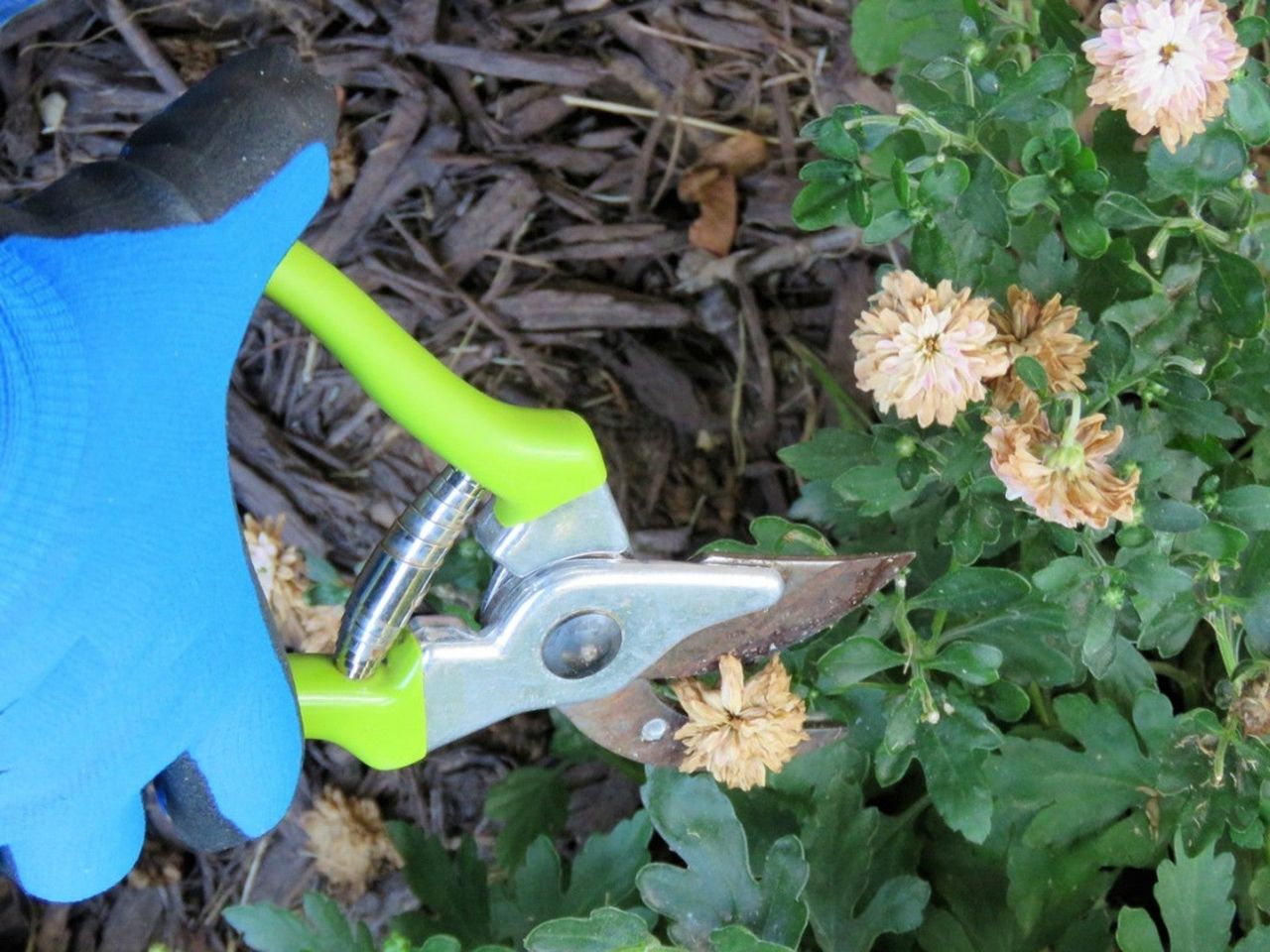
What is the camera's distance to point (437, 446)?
3.19 ft

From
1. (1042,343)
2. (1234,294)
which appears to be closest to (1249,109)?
(1234,294)

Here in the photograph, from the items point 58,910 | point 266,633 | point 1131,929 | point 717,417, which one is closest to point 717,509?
point 717,417

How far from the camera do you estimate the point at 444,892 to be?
1.54 m

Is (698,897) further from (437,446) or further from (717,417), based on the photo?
(717,417)

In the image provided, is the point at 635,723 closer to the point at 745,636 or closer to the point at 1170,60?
the point at 745,636

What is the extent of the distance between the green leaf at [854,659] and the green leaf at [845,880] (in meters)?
0.23

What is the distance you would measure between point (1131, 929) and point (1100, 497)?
49 cm

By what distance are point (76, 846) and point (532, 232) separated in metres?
1.06

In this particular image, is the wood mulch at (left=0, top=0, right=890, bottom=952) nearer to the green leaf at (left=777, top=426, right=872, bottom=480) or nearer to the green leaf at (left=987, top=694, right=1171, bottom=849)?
the green leaf at (left=777, top=426, right=872, bottom=480)

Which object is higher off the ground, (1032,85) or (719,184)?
(1032,85)

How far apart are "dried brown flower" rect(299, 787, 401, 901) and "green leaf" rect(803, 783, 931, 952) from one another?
722 millimetres

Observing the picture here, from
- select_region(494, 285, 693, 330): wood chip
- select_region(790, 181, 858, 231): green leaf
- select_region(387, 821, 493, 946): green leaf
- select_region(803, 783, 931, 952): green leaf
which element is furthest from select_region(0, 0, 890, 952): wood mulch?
select_region(790, 181, 858, 231): green leaf

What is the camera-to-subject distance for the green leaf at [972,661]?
114 centimetres

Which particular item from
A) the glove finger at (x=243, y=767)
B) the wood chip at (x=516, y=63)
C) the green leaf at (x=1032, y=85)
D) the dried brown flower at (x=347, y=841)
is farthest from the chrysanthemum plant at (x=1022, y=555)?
the wood chip at (x=516, y=63)
